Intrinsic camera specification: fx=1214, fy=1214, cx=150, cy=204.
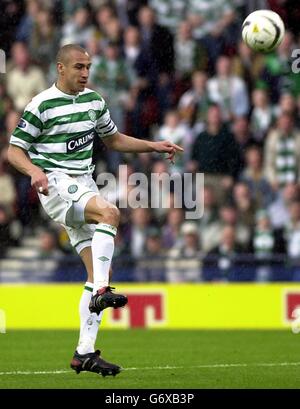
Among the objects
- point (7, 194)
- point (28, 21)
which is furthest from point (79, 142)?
point (28, 21)

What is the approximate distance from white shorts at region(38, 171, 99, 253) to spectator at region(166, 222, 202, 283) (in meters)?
6.40

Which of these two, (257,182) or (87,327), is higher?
(257,182)

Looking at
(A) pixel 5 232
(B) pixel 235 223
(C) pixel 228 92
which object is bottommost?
(A) pixel 5 232

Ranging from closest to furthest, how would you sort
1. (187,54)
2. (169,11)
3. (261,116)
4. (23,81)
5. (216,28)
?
1. (261,116)
2. (216,28)
3. (187,54)
4. (23,81)
5. (169,11)

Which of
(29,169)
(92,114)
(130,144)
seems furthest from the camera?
(130,144)

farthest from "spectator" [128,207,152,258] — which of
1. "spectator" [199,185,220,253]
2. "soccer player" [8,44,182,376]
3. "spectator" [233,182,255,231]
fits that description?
"soccer player" [8,44,182,376]

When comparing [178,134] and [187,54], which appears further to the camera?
[187,54]

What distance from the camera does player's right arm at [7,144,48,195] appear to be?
873 cm

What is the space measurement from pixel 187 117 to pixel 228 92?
0.67m

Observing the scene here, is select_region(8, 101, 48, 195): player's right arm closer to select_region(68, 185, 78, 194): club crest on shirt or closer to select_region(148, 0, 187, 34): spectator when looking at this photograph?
select_region(68, 185, 78, 194): club crest on shirt

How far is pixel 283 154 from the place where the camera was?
16.1 metres

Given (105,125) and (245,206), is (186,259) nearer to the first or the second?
(245,206)

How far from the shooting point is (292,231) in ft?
52.2
